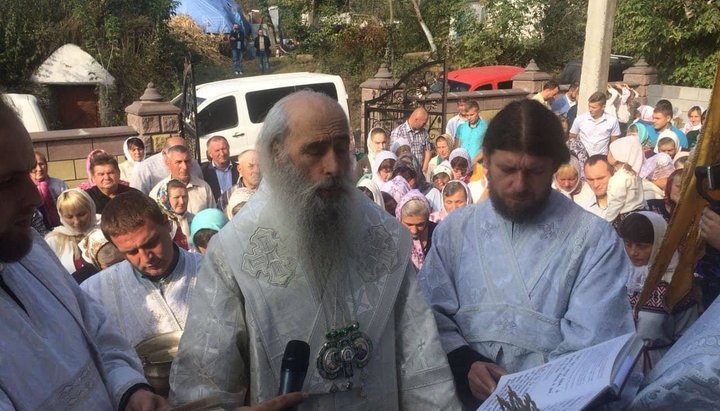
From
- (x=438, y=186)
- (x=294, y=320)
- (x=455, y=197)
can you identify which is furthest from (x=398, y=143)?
(x=294, y=320)

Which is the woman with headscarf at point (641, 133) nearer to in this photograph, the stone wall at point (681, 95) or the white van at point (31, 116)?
the stone wall at point (681, 95)

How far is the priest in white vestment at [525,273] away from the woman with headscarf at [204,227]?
251 cm

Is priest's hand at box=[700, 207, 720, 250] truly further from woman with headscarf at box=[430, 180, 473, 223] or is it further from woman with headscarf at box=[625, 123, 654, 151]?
woman with headscarf at box=[625, 123, 654, 151]

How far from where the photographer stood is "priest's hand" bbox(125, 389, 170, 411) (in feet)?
7.11

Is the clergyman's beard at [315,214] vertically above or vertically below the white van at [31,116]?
above

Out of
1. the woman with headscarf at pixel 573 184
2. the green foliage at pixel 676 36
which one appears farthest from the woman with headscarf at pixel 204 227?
the green foliage at pixel 676 36

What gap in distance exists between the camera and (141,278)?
344 cm

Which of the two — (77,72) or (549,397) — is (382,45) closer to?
(77,72)

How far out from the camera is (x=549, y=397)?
175 cm

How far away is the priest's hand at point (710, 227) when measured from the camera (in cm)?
291

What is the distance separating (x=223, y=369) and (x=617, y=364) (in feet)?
3.98

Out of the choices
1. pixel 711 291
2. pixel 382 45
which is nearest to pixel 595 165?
pixel 711 291

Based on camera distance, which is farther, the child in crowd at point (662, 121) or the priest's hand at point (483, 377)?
the child in crowd at point (662, 121)

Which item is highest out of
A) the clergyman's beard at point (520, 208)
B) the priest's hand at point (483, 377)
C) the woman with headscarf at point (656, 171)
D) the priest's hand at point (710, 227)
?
the clergyman's beard at point (520, 208)
